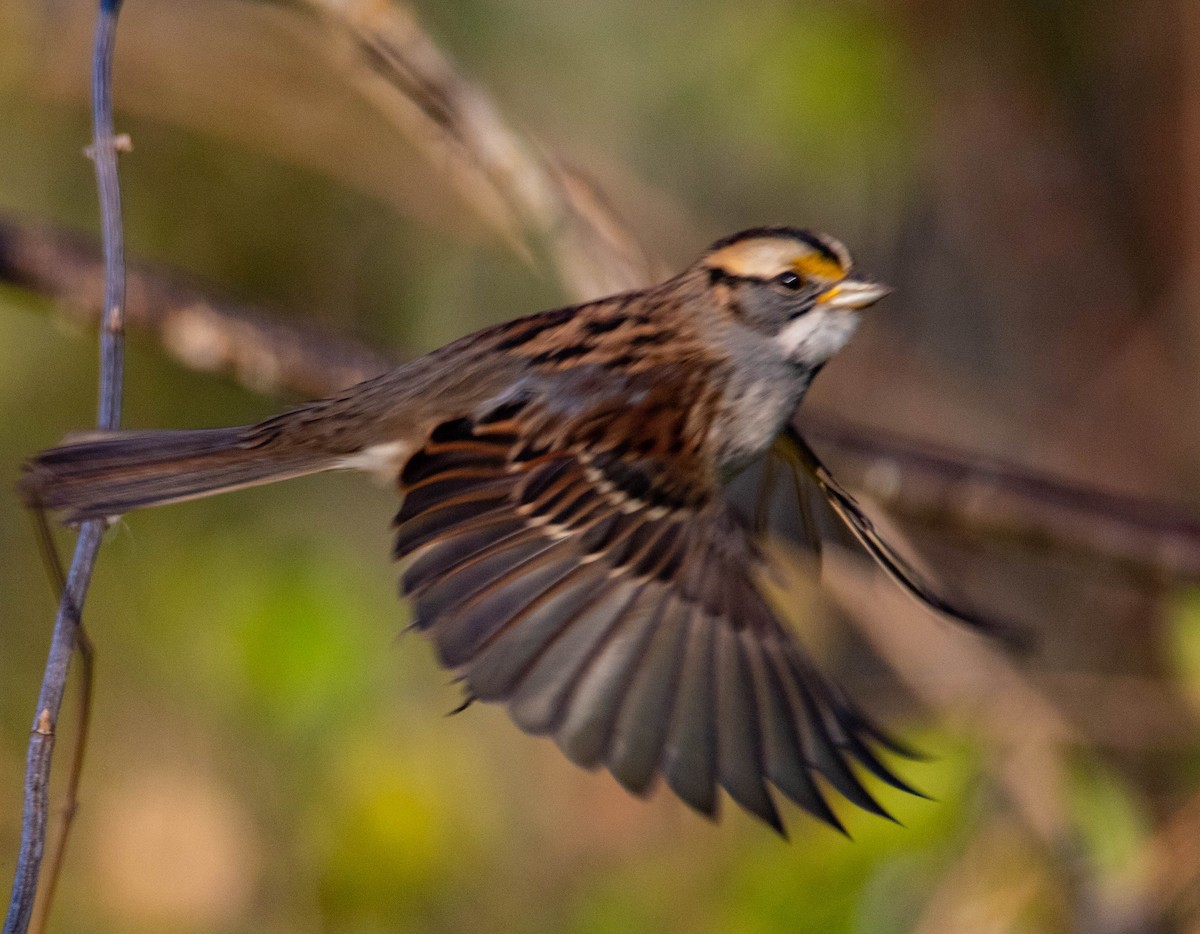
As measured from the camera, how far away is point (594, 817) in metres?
4.49

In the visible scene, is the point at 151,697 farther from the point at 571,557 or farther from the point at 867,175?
the point at 867,175

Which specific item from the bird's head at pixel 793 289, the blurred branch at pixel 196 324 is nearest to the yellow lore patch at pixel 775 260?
the bird's head at pixel 793 289

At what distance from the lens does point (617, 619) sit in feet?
7.80

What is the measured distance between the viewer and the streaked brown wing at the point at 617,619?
7.01ft

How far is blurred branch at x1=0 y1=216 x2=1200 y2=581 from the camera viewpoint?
10.7 ft

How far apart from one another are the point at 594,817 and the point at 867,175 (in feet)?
7.23

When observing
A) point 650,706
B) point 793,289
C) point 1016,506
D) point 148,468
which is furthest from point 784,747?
point 1016,506

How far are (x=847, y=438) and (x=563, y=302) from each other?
67.5 inches

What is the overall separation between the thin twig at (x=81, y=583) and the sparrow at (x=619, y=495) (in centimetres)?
15

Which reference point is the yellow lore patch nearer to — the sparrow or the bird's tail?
the sparrow

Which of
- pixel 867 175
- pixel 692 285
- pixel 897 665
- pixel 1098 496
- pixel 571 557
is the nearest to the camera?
pixel 571 557

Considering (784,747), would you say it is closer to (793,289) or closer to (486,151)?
(793,289)

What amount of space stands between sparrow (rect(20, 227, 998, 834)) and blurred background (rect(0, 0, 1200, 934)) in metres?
0.47

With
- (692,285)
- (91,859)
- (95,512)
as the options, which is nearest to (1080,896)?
(692,285)
